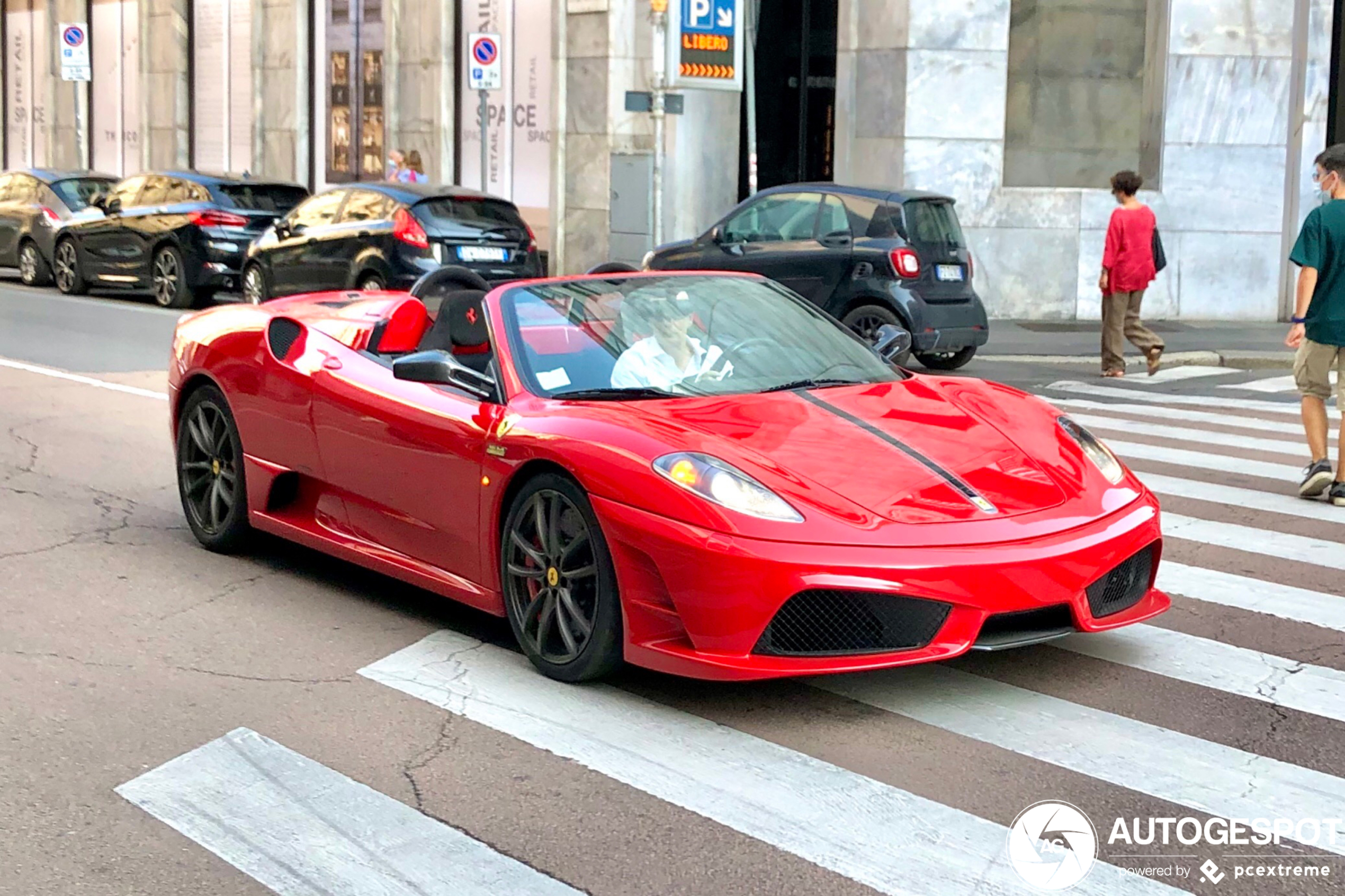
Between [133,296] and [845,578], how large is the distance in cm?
2055

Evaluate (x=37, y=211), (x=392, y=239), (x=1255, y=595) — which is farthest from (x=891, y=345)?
(x=37, y=211)

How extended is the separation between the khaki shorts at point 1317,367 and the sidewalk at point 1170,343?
7.47 metres

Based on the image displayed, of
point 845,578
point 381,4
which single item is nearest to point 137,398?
point 845,578

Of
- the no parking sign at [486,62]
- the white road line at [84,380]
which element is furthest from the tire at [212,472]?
the no parking sign at [486,62]

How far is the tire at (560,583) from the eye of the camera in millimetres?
5281

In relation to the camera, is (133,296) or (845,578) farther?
(133,296)

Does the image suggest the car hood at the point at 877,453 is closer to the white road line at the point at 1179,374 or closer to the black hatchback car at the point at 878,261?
the black hatchback car at the point at 878,261

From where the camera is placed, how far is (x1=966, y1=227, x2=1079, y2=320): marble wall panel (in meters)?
21.9

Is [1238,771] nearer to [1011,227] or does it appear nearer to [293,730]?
[293,730]

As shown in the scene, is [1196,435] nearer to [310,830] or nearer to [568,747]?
[568,747]

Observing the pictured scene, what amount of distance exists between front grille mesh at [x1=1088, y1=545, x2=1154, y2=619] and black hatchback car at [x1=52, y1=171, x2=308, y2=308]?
17447mm

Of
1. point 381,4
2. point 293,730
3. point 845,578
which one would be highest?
point 381,4

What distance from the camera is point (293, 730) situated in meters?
5.12

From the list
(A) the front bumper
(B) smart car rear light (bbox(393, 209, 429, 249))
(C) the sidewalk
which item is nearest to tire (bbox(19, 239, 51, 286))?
(B) smart car rear light (bbox(393, 209, 429, 249))
